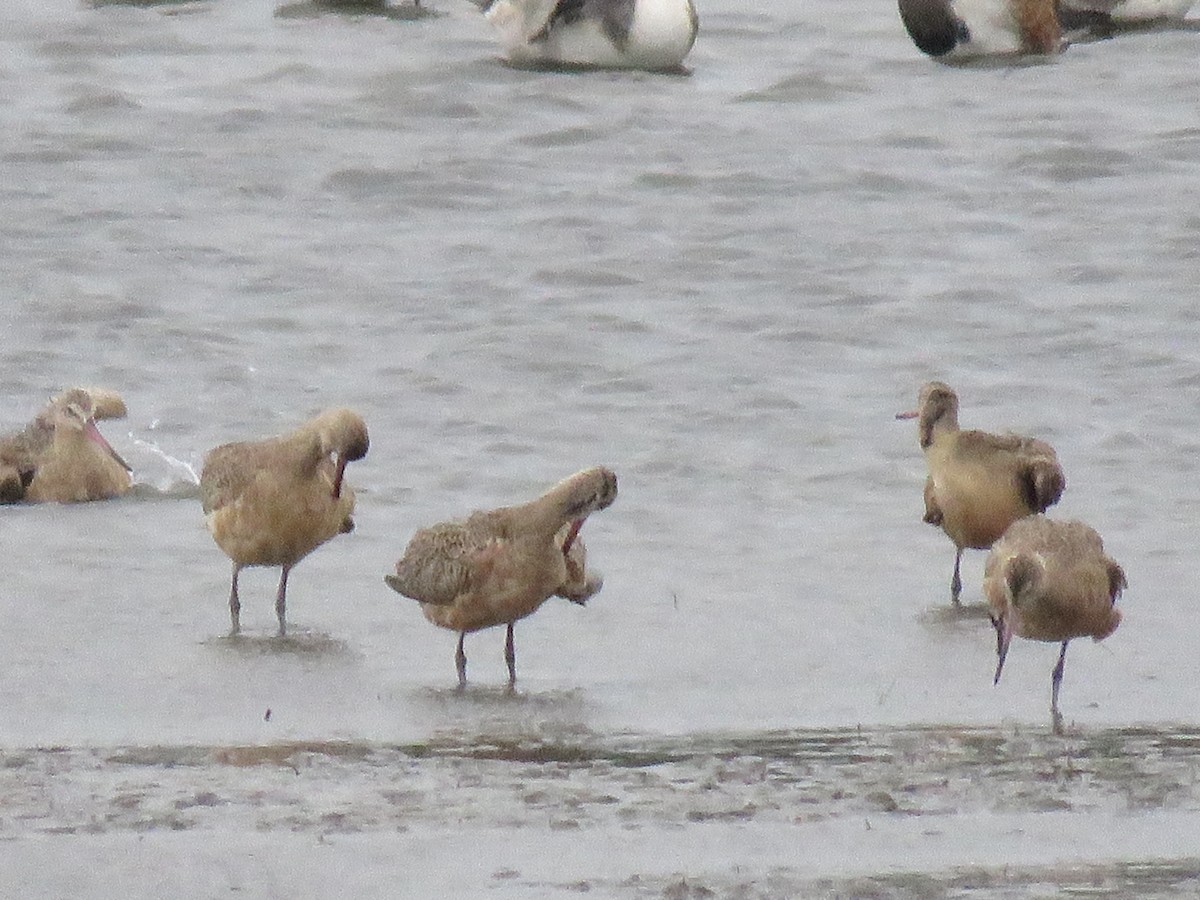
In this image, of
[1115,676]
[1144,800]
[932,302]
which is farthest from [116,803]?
[932,302]

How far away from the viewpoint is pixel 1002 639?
8.15 meters

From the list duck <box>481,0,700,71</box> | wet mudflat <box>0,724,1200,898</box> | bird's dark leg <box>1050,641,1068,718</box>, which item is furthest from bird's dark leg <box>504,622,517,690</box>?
duck <box>481,0,700,71</box>

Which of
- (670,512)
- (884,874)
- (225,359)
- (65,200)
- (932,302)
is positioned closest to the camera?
(884,874)

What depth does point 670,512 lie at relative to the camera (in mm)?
10828

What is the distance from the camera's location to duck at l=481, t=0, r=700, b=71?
728 inches

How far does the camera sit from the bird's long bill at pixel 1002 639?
26.5 ft

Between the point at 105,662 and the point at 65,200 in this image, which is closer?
the point at 105,662

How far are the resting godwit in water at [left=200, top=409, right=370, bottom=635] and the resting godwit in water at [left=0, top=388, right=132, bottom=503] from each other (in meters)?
1.76

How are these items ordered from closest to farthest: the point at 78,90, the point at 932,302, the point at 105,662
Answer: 1. the point at 105,662
2. the point at 932,302
3. the point at 78,90

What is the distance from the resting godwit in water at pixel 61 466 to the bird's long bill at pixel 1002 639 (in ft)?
13.7

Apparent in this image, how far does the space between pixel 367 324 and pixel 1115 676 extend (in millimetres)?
6247

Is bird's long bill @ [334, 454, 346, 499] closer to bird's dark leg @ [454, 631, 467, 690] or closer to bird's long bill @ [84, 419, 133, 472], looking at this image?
bird's dark leg @ [454, 631, 467, 690]

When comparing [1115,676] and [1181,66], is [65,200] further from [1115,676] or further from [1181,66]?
[1115,676]

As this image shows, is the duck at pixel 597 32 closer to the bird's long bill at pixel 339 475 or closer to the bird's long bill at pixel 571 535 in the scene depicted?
the bird's long bill at pixel 339 475
